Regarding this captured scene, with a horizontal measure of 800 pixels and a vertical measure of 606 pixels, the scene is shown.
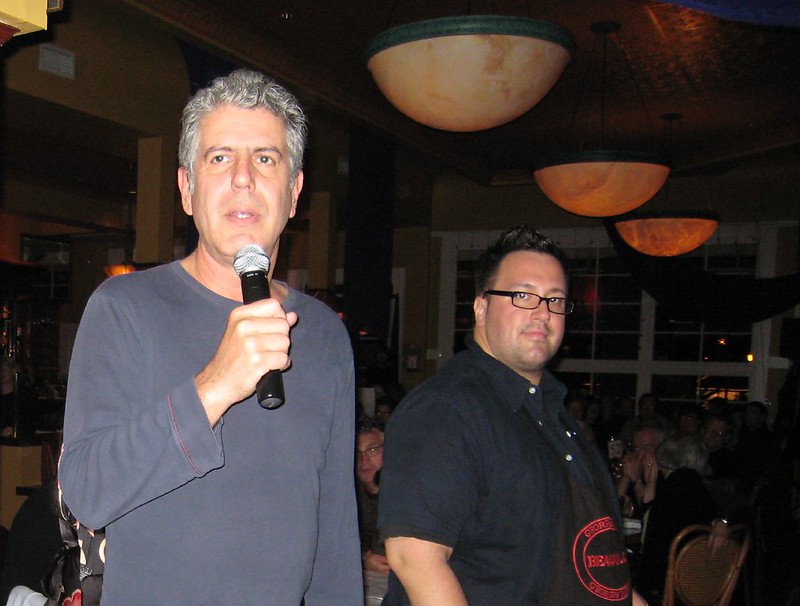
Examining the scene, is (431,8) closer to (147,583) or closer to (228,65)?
(228,65)

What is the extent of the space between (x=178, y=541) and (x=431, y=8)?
4.70 m

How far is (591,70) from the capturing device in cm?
621

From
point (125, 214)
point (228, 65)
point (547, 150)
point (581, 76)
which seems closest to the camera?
point (228, 65)

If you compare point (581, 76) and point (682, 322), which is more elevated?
point (581, 76)

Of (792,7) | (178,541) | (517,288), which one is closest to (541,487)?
(517,288)

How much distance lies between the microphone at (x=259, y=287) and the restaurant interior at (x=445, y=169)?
1.06 meters

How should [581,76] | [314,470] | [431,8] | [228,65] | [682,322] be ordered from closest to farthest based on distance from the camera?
[314,470] < [431,8] < [228,65] < [581,76] < [682,322]

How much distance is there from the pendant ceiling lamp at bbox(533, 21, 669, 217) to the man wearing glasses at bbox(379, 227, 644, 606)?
11.2 ft

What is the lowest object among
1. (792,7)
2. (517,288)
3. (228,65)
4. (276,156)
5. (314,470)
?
(314,470)

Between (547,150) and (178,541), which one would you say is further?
(547,150)

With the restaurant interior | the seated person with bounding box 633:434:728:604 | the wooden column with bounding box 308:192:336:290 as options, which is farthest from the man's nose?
the wooden column with bounding box 308:192:336:290

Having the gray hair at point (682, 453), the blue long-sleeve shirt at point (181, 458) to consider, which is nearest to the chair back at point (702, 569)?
the gray hair at point (682, 453)

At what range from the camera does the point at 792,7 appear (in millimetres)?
1642

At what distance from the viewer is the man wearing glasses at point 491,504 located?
1.52 m
